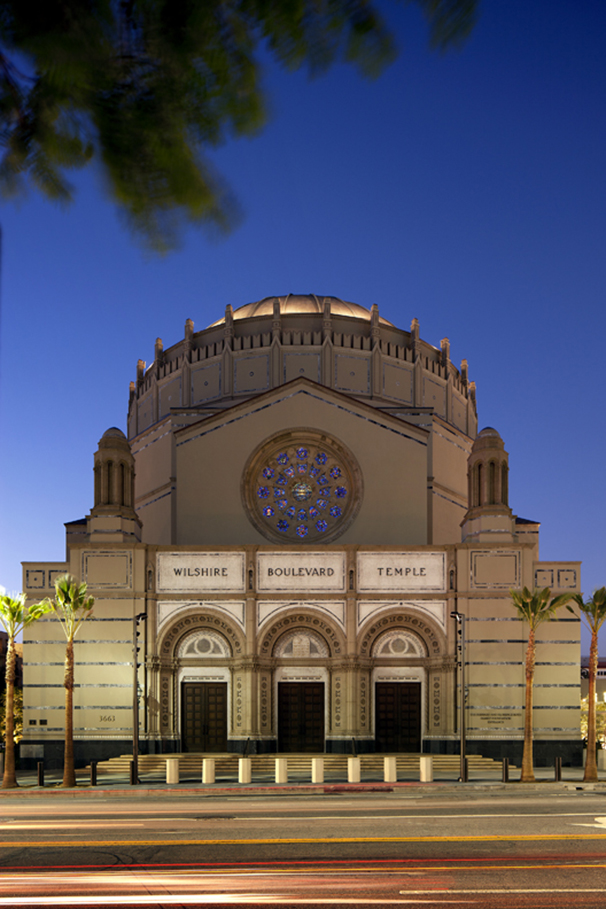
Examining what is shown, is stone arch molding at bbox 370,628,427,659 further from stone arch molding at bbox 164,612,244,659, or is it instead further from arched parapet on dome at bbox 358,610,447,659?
stone arch molding at bbox 164,612,244,659

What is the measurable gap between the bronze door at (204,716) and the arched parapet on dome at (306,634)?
2.87m

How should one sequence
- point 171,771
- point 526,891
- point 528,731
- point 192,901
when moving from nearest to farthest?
point 192,901
point 526,891
point 171,771
point 528,731

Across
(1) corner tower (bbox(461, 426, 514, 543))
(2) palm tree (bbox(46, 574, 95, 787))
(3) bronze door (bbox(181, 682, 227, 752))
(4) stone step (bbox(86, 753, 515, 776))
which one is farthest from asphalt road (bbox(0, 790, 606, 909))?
(1) corner tower (bbox(461, 426, 514, 543))

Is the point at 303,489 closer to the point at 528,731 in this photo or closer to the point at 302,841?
the point at 528,731

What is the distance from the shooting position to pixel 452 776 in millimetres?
38094

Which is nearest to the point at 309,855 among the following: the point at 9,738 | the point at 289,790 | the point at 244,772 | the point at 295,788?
the point at 289,790

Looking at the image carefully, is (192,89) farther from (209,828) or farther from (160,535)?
(160,535)

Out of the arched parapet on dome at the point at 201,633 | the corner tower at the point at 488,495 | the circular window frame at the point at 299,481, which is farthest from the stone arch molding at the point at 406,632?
the arched parapet on dome at the point at 201,633

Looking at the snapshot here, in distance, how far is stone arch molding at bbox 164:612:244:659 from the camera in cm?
4328

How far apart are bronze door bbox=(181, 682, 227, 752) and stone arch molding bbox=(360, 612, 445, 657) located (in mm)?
6673

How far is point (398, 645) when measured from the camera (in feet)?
144

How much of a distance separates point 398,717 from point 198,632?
9.72 m

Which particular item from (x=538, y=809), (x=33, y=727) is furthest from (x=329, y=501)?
(x=538, y=809)

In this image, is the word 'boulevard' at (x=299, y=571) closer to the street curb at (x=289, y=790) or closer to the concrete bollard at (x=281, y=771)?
the concrete bollard at (x=281, y=771)
